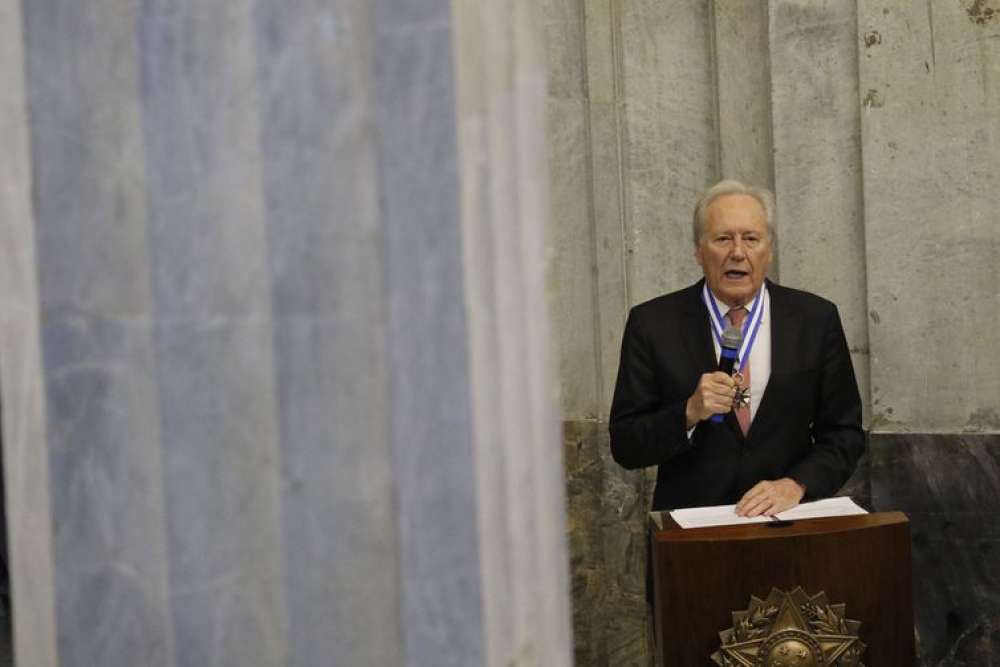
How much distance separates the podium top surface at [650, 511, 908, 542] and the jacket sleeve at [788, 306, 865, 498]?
0.33 metres

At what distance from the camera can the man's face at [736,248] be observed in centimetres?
358

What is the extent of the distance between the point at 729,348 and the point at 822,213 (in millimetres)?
1715

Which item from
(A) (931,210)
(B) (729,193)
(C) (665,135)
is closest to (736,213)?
(B) (729,193)

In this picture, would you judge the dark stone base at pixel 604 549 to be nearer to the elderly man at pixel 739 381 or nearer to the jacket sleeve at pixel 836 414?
the elderly man at pixel 739 381

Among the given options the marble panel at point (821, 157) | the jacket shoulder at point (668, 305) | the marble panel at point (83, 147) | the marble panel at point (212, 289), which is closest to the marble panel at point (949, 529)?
the marble panel at point (821, 157)

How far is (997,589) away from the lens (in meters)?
4.60

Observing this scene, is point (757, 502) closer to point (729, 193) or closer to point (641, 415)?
point (641, 415)

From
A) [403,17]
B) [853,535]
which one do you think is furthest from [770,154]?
[403,17]

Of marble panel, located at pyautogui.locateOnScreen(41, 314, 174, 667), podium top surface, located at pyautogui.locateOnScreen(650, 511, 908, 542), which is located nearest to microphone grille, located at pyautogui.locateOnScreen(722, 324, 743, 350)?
podium top surface, located at pyautogui.locateOnScreen(650, 511, 908, 542)

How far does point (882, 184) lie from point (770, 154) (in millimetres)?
538

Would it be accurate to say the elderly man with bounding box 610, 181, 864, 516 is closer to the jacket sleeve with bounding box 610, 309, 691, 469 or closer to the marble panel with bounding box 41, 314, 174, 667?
the jacket sleeve with bounding box 610, 309, 691, 469

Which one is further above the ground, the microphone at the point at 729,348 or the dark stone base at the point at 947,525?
the microphone at the point at 729,348

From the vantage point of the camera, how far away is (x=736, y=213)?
142 inches

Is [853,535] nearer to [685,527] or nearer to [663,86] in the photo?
[685,527]
